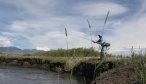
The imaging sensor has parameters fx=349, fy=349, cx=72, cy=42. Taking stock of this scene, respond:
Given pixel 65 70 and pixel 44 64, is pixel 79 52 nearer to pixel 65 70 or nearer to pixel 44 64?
pixel 44 64

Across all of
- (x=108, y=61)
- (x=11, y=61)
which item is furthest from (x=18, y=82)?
(x=11, y=61)

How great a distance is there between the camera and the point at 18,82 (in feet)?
67.5

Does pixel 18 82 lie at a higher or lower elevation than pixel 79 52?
lower

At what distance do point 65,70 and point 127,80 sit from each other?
16.1m

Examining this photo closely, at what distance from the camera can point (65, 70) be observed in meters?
27.2

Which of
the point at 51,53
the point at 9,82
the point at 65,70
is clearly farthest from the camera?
the point at 51,53

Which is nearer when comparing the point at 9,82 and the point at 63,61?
the point at 9,82

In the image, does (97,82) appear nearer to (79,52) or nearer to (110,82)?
(110,82)

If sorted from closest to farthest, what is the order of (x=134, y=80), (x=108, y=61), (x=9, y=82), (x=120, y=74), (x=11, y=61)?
(x=134, y=80)
(x=120, y=74)
(x=9, y=82)
(x=108, y=61)
(x=11, y=61)

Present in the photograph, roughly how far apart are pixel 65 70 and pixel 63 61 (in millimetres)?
1205

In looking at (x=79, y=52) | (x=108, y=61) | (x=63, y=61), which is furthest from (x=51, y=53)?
(x=108, y=61)

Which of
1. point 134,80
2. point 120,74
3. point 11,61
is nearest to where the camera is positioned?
point 134,80

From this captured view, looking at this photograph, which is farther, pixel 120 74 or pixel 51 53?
pixel 51 53

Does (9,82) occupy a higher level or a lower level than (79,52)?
lower
